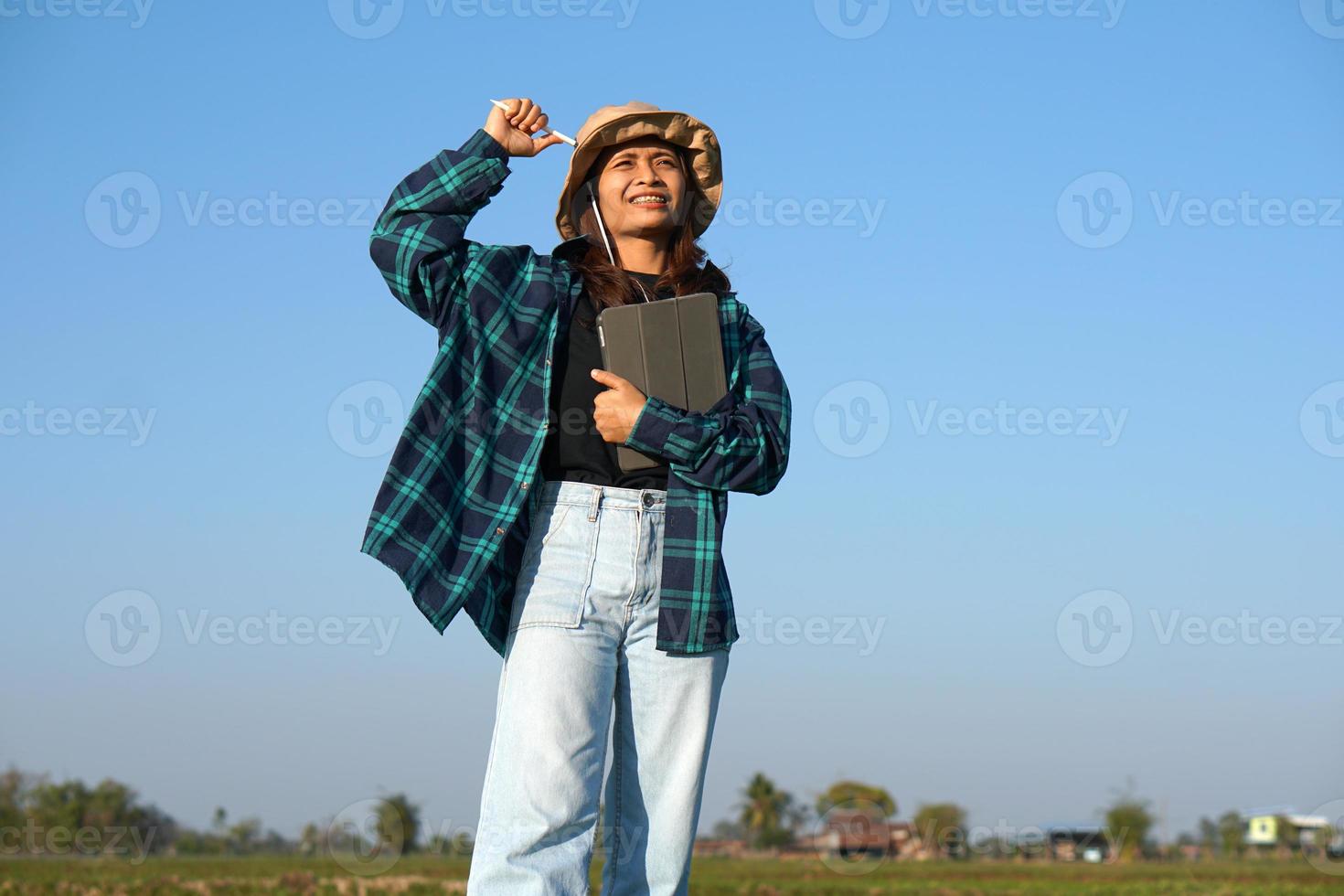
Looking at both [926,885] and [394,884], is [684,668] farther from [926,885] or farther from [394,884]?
[926,885]

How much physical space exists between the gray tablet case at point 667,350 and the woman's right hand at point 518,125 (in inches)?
20.9

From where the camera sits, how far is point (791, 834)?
61.5 meters

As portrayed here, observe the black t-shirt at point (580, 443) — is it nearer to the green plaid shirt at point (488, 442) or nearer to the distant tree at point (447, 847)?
the green plaid shirt at point (488, 442)

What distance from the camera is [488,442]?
3.00 m

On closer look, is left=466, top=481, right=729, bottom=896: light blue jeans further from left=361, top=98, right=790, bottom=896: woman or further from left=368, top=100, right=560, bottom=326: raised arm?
left=368, top=100, right=560, bottom=326: raised arm

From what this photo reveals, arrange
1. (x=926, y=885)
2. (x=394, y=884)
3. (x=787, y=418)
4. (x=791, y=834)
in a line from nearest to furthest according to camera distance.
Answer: (x=787, y=418) → (x=394, y=884) → (x=926, y=885) → (x=791, y=834)

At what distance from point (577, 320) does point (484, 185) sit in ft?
1.38

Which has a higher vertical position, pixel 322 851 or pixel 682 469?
pixel 682 469

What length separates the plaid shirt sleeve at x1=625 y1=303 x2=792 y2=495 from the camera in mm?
2896

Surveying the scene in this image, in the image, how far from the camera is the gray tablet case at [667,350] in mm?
3029

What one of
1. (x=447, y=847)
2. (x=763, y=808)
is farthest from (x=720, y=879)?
(x=763, y=808)

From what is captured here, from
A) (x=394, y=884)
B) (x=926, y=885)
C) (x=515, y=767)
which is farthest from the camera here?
(x=926, y=885)

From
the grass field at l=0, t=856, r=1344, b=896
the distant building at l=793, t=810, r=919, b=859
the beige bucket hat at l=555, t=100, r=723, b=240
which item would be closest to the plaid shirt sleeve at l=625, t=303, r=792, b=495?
the beige bucket hat at l=555, t=100, r=723, b=240

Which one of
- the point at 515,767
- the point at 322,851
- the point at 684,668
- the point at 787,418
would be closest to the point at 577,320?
the point at 787,418
